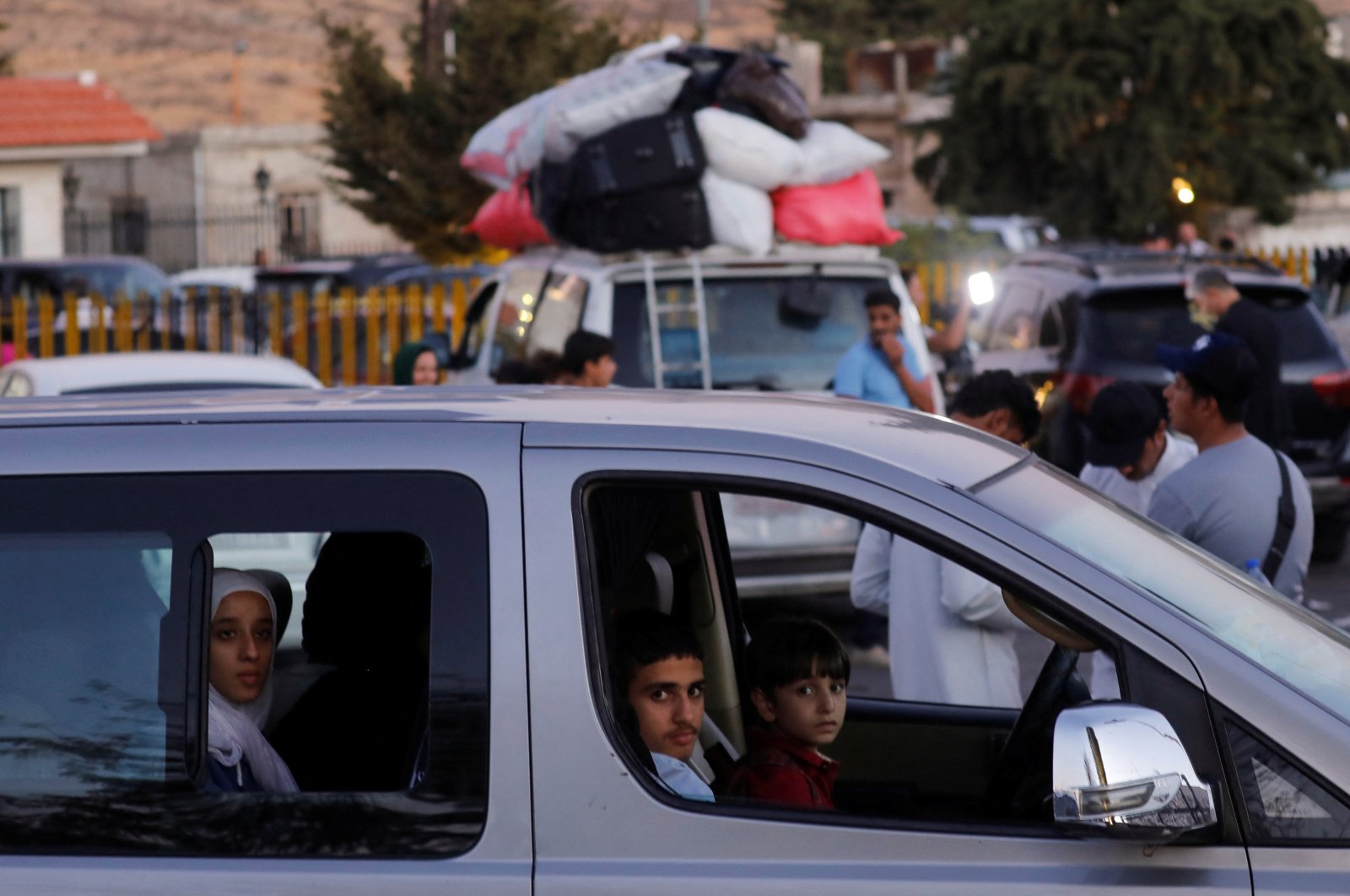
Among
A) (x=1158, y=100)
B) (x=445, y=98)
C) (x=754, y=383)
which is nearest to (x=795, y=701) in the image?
(x=754, y=383)

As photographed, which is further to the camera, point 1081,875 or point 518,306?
point 518,306

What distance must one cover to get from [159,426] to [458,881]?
2.79ft

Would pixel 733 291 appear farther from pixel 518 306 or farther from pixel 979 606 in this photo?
pixel 979 606

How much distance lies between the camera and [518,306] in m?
→ 10.1

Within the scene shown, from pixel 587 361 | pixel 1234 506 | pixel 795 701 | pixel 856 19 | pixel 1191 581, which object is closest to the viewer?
pixel 1191 581

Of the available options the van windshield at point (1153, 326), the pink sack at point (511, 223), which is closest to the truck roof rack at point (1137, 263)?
the van windshield at point (1153, 326)

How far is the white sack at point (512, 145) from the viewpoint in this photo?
1009 centimetres

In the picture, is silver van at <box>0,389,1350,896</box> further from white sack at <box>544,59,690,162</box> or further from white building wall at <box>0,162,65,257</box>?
white building wall at <box>0,162,65,257</box>

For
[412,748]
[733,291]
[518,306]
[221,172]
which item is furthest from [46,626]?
[221,172]

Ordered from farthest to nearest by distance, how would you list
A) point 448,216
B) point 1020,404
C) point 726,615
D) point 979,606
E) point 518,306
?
point 448,216 → point 518,306 → point 1020,404 → point 979,606 → point 726,615

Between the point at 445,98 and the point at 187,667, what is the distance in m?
20.9

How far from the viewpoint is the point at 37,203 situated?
24062 millimetres

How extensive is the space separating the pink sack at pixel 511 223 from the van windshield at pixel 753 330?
133 cm

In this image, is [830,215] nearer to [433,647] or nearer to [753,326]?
[753,326]
